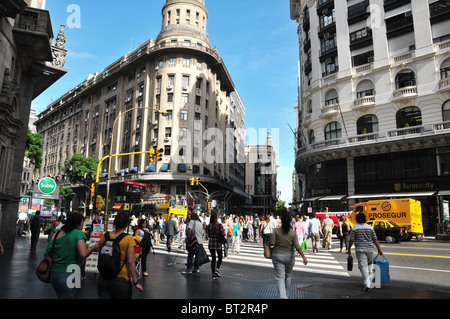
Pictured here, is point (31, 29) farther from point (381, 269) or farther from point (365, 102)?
point (365, 102)

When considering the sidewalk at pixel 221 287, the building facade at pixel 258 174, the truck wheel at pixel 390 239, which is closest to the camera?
the sidewalk at pixel 221 287

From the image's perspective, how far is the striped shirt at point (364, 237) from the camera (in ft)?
22.2

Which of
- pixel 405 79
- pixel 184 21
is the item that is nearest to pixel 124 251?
pixel 405 79

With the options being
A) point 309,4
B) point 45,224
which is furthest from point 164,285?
point 309,4

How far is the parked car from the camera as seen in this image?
61.6ft

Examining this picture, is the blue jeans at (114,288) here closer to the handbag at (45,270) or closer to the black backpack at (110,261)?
the black backpack at (110,261)

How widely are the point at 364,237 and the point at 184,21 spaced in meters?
54.2

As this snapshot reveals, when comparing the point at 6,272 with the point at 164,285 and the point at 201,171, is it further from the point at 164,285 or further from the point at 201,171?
the point at 201,171

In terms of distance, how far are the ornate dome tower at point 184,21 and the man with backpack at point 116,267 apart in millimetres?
51882

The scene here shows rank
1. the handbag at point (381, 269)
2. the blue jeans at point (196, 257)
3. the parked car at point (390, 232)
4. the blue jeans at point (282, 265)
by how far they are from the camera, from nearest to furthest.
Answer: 1. the blue jeans at point (282, 265)
2. the handbag at point (381, 269)
3. the blue jeans at point (196, 257)
4. the parked car at point (390, 232)

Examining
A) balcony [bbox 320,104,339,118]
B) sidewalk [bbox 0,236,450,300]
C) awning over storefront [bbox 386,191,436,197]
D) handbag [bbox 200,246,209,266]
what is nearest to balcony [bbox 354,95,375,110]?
balcony [bbox 320,104,339,118]

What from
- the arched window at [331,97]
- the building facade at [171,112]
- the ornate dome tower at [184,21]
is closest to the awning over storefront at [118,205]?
the building facade at [171,112]

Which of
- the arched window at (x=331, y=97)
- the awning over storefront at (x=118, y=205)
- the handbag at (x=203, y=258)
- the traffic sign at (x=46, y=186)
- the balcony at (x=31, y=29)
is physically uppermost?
the arched window at (x=331, y=97)

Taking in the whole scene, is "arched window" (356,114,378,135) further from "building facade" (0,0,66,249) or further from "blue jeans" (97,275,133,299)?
"blue jeans" (97,275,133,299)
